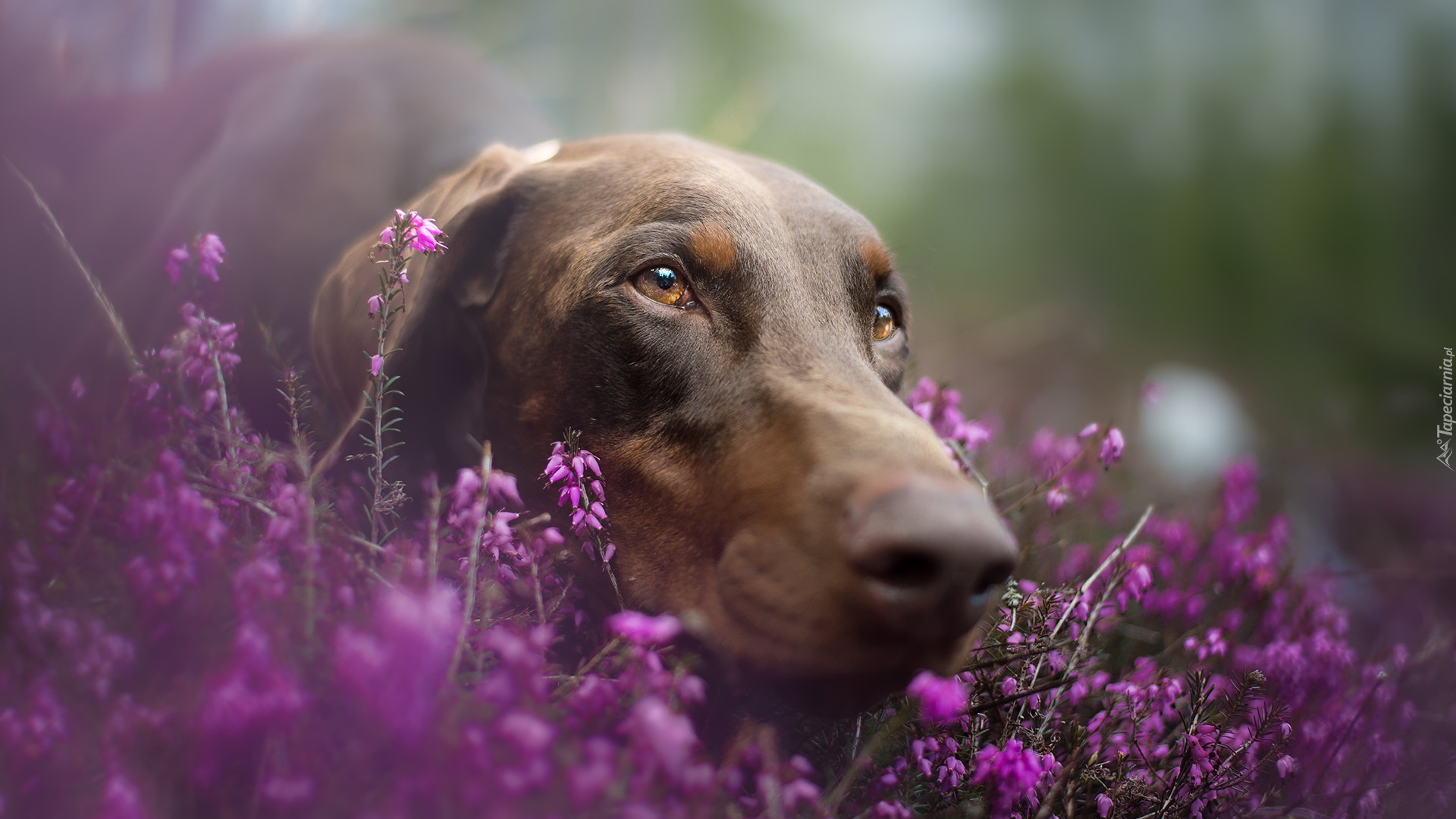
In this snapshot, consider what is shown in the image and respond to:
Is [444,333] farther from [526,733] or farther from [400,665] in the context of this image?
[526,733]

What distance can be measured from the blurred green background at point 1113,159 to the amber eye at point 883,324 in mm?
3253

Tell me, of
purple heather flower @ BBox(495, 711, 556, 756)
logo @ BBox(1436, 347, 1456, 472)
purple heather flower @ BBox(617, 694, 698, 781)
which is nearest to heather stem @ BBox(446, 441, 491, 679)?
purple heather flower @ BBox(495, 711, 556, 756)

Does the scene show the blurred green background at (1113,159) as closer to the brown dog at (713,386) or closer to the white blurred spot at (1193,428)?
the white blurred spot at (1193,428)

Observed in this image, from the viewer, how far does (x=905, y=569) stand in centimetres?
148

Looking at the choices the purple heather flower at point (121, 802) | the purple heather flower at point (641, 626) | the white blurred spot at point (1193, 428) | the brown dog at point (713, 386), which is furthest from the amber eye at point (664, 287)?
the white blurred spot at point (1193, 428)

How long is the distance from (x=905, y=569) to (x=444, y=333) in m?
1.71

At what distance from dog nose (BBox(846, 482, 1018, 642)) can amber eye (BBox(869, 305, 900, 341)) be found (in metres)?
1.13

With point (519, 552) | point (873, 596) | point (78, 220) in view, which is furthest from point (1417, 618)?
point (78, 220)

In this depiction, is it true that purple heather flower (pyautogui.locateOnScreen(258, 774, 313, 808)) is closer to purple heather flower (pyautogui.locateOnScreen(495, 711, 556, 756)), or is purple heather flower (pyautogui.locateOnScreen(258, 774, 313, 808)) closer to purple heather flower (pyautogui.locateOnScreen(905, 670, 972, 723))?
purple heather flower (pyautogui.locateOnScreen(495, 711, 556, 756))

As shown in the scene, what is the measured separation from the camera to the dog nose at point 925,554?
145cm

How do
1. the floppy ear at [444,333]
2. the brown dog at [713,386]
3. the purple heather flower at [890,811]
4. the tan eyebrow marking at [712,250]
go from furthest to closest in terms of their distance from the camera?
the floppy ear at [444,333] < the tan eyebrow marking at [712,250] < the purple heather flower at [890,811] < the brown dog at [713,386]

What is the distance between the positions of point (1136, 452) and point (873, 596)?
4.71 m

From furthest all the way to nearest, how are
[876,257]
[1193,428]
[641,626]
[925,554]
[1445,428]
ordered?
[1193,428]
[1445,428]
[876,257]
[925,554]
[641,626]

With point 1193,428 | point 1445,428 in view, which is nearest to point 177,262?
point 1445,428
